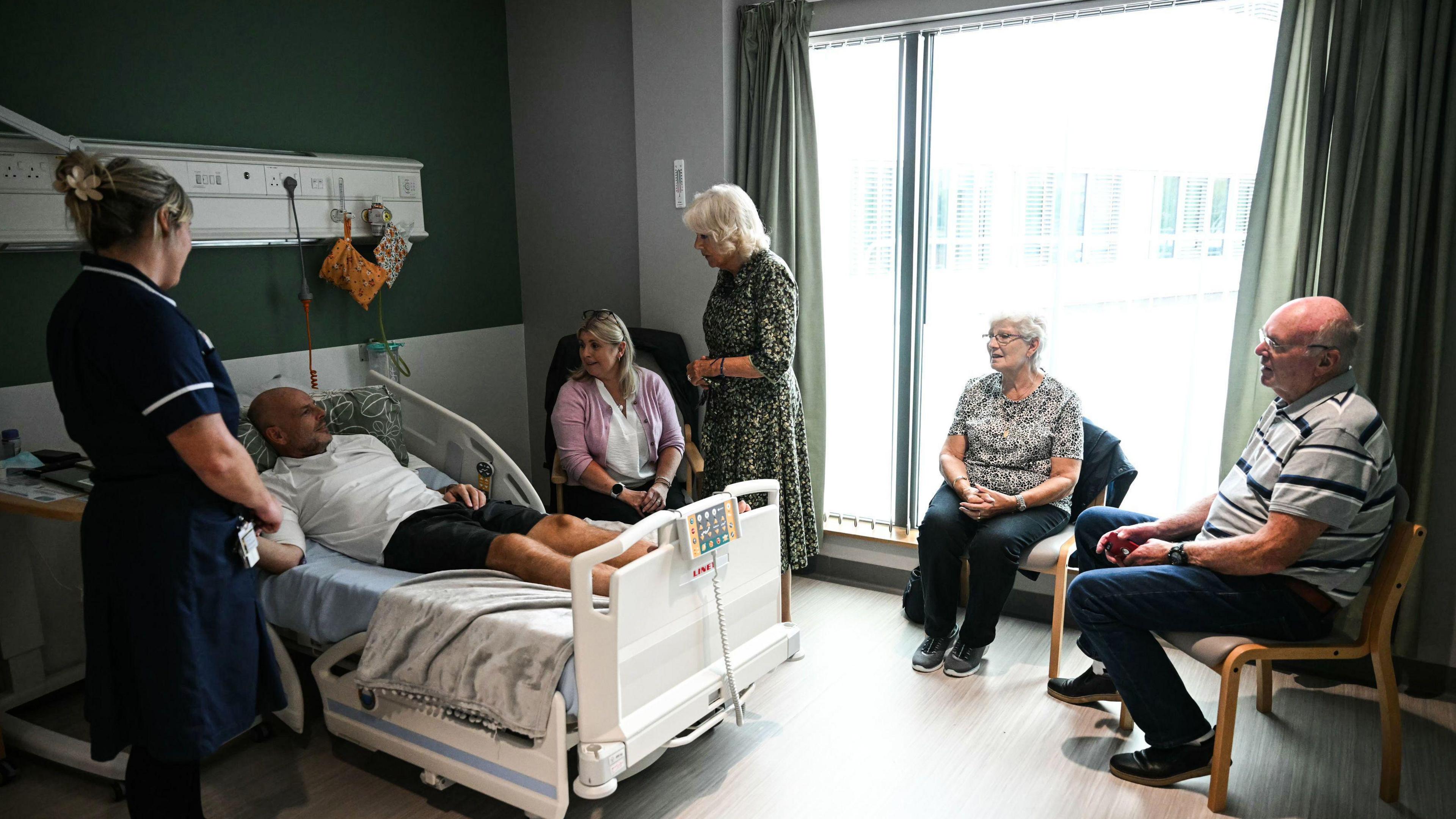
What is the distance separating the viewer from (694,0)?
11.6 feet

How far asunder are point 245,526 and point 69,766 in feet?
3.87

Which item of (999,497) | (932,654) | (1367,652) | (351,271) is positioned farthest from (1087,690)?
(351,271)

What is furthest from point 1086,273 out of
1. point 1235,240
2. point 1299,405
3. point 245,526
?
point 245,526

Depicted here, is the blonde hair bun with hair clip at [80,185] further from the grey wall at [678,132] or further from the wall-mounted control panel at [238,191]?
the grey wall at [678,132]

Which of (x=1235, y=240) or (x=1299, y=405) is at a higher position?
(x=1235, y=240)

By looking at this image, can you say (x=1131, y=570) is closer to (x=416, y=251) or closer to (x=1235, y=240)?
(x=1235, y=240)

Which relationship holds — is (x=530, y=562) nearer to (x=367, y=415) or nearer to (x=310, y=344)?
(x=367, y=415)

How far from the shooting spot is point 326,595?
2.43 meters

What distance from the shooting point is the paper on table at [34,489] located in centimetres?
230

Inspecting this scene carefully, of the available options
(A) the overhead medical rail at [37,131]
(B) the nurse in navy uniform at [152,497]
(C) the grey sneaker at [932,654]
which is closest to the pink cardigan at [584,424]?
(C) the grey sneaker at [932,654]

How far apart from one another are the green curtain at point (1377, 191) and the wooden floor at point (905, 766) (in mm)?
469

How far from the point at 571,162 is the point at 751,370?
1.67 m

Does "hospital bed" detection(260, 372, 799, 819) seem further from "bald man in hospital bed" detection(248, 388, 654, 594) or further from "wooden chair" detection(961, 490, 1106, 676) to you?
"wooden chair" detection(961, 490, 1106, 676)

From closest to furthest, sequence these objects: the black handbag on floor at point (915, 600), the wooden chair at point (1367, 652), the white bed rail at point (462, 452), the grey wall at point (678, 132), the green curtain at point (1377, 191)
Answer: the wooden chair at point (1367, 652)
the green curtain at point (1377, 191)
the white bed rail at point (462, 452)
the black handbag on floor at point (915, 600)
the grey wall at point (678, 132)
